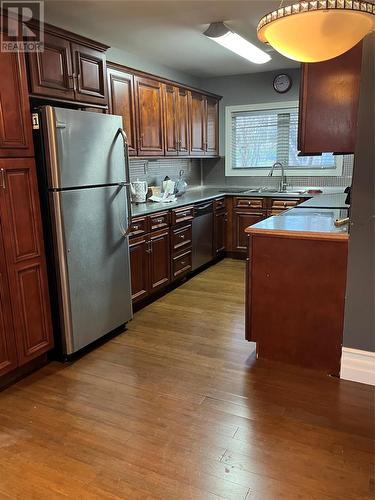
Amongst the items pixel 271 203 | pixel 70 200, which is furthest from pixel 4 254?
pixel 271 203

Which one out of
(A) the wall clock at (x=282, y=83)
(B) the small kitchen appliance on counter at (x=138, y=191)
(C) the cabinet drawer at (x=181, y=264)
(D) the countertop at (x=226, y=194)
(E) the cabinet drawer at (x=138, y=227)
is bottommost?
(C) the cabinet drawer at (x=181, y=264)

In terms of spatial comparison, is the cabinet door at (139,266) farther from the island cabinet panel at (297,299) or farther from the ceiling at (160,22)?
the ceiling at (160,22)

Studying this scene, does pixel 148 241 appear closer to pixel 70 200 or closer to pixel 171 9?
pixel 70 200

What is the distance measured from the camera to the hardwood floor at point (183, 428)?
5.47 feet

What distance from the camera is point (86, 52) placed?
278 cm

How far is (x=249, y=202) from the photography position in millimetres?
5113

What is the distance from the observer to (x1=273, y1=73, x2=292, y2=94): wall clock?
511 cm

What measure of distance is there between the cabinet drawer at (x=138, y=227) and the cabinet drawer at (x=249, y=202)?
198cm

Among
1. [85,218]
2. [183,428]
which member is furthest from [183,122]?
[183,428]

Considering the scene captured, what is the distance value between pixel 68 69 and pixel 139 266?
165 centimetres

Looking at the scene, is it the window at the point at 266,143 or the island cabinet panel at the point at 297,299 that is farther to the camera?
the window at the point at 266,143

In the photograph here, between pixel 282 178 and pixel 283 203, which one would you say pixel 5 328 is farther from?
pixel 282 178

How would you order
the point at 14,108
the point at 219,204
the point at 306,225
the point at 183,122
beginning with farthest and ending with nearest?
the point at 219,204
the point at 183,122
the point at 306,225
the point at 14,108

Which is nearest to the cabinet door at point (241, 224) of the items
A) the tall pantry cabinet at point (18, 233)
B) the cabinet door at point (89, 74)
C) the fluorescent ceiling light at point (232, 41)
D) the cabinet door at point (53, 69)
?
the fluorescent ceiling light at point (232, 41)
